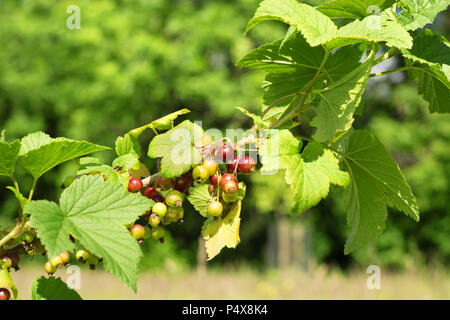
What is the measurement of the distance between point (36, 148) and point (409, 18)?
641 mm

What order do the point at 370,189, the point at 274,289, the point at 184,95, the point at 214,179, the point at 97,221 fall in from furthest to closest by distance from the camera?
the point at 184,95 → the point at 274,289 → the point at 370,189 → the point at 214,179 → the point at 97,221

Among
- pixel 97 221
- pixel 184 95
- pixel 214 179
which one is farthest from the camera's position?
pixel 184 95

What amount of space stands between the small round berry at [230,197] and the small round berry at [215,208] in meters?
0.01

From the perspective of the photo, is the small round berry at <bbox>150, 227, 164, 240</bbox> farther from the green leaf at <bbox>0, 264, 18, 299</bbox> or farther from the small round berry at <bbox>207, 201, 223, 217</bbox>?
the green leaf at <bbox>0, 264, 18, 299</bbox>

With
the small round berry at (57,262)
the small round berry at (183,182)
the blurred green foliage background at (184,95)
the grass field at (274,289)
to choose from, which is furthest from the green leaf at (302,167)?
the blurred green foliage background at (184,95)

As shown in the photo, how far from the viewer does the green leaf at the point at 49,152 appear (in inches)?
27.3

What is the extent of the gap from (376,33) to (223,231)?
374mm

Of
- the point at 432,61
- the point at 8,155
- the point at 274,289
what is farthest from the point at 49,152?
the point at 274,289

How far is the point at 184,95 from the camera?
10242mm

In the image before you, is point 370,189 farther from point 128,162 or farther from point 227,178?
point 128,162

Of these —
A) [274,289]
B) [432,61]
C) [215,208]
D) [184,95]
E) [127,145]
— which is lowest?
[274,289]

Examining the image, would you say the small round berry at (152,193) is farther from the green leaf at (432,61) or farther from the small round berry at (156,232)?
the green leaf at (432,61)

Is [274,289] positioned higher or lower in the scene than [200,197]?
lower
